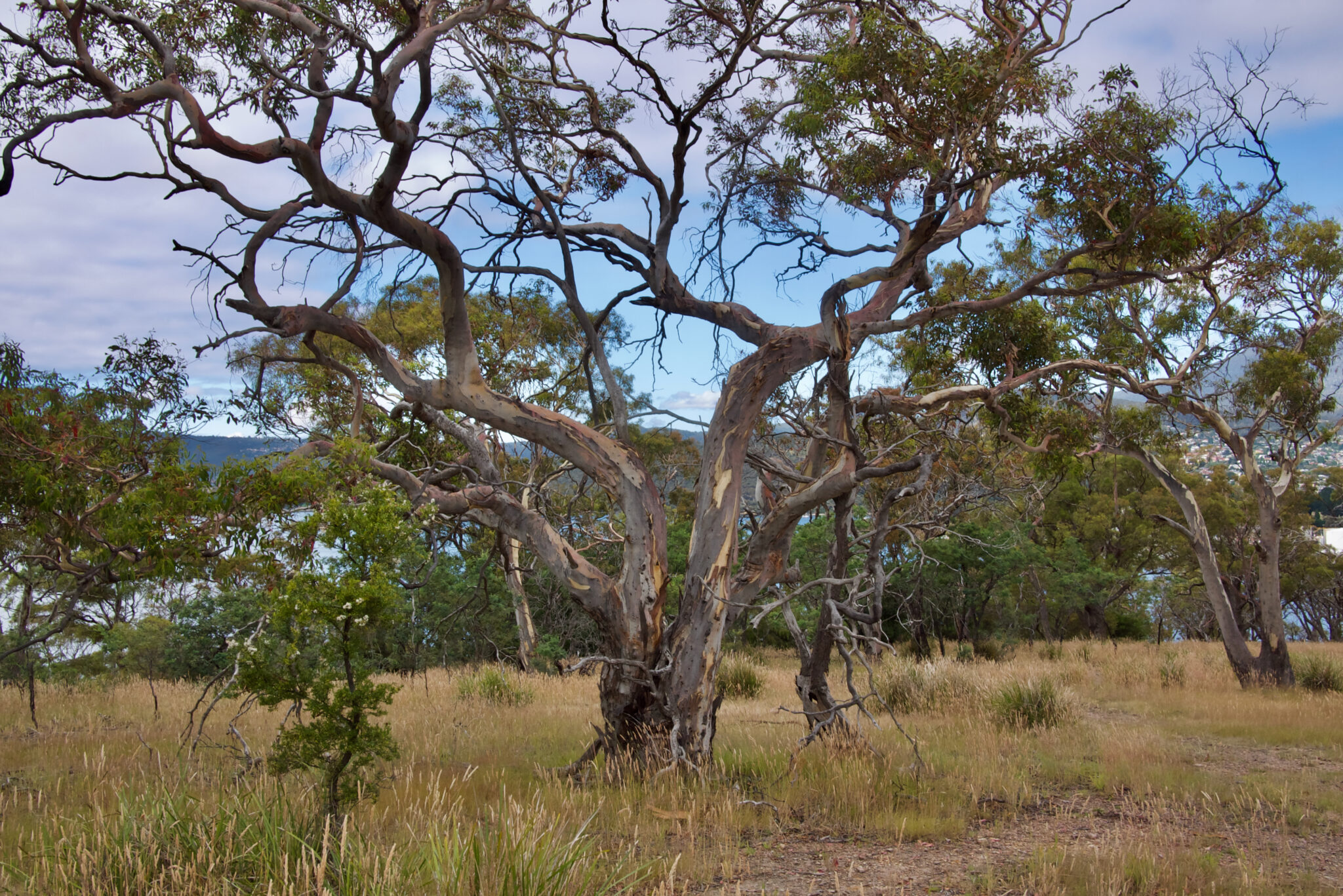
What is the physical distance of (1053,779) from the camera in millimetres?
7820

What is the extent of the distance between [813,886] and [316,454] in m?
5.34

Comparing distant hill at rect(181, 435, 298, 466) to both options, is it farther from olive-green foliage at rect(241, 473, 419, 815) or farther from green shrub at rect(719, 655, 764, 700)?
green shrub at rect(719, 655, 764, 700)

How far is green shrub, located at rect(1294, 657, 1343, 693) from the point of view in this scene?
1408cm

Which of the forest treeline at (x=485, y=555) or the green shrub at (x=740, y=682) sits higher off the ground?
the forest treeline at (x=485, y=555)

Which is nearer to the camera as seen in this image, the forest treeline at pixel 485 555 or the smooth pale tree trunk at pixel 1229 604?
the forest treeline at pixel 485 555

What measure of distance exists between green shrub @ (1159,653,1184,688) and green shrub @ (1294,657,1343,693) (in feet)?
5.55

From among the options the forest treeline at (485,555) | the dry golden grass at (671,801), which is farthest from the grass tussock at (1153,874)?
the forest treeline at (485,555)

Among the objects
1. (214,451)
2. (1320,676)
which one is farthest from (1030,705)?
(214,451)

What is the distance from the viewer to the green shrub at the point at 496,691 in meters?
12.6

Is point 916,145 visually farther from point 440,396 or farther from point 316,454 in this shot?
point 316,454

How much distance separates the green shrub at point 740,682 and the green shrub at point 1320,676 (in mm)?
8816

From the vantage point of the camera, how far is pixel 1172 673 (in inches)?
592

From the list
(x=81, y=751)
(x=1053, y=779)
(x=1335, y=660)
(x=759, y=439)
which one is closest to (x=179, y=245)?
(x=81, y=751)

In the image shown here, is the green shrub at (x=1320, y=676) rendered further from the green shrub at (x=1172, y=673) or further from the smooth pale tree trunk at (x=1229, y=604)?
the green shrub at (x=1172, y=673)
